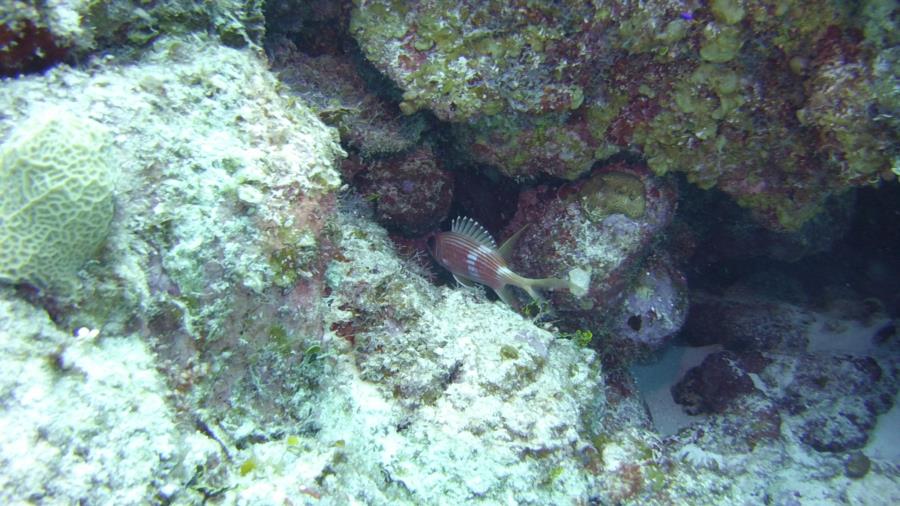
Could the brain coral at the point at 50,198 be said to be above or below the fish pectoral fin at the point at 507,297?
above

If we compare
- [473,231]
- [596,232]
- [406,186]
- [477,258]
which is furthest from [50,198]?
[596,232]

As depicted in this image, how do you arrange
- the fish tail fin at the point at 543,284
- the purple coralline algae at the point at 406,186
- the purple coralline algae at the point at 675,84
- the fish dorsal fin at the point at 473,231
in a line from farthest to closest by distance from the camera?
the fish dorsal fin at the point at 473,231 < the purple coralline algae at the point at 406,186 < the fish tail fin at the point at 543,284 < the purple coralline algae at the point at 675,84

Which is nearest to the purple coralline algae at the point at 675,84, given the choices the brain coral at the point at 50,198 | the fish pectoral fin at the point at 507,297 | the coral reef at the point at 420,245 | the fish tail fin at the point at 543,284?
the coral reef at the point at 420,245

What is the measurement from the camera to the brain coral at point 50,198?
147cm

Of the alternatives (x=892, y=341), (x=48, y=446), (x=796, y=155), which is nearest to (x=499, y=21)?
(x=796, y=155)

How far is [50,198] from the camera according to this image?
1.51m

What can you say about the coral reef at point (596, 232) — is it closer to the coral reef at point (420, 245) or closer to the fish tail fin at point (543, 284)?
the coral reef at point (420, 245)

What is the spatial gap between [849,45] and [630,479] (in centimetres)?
268

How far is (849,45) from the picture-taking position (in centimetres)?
257

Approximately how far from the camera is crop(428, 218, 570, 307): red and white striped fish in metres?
3.77

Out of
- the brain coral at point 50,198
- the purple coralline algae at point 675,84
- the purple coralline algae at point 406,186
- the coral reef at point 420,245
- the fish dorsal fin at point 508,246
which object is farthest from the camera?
the fish dorsal fin at point 508,246

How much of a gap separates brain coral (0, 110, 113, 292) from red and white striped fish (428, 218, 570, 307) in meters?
2.64

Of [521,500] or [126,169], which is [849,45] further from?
[126,169]

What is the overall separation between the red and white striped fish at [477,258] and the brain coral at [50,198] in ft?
8.66
